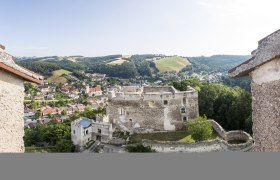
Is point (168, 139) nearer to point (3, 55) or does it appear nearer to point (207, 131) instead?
point (207, 131)

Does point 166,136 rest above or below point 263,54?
below

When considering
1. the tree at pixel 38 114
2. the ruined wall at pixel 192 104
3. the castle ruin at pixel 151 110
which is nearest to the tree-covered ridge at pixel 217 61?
the tree at pixel 38 114

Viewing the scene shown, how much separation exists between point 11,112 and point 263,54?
449 centimetres

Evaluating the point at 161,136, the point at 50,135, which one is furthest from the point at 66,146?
the point at 161,136

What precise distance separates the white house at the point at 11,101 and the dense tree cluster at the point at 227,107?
21.1 meters

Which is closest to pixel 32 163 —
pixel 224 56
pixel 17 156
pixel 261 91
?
pixel 17 156

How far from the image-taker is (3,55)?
611 cm

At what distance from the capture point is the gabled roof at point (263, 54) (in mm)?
5340

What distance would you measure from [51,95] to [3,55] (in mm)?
89538

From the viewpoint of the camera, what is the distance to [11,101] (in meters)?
6.26

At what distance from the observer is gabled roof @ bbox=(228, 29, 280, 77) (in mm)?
5340

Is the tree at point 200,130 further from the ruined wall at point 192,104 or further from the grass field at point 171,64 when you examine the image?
the grass field at point 171,64

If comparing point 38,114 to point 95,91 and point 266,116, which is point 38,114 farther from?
point 266,116

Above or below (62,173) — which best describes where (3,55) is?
above
